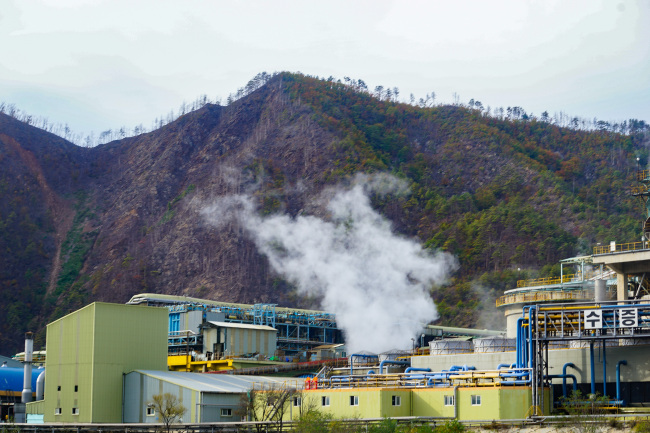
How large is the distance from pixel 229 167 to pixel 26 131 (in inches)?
1869

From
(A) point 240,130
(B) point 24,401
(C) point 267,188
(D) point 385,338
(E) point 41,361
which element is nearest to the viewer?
(B) point 24,401

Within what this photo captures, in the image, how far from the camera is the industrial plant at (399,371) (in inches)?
1736

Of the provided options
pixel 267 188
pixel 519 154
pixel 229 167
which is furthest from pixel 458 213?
pixel 229 167

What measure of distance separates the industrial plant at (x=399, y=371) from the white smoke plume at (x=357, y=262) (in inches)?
635

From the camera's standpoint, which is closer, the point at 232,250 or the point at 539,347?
the point at 539,347

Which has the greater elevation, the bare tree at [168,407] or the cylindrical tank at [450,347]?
the cylindrical tank at [450,347]

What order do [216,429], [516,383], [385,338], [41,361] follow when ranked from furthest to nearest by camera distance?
[41,361] → [385,338] → [216,429] → [516,383]

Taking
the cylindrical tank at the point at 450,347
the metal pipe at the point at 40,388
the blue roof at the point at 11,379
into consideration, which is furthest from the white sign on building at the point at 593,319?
the blue roof at the point at 11,379

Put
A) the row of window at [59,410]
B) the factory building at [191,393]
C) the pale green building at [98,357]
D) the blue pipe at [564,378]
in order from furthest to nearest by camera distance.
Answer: the row of window at [59,410] → the pale green building at [98,357] → the factory building at [191,393] → the blue pipe at [564,378]

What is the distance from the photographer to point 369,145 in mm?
160875

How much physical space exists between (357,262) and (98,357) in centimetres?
6648

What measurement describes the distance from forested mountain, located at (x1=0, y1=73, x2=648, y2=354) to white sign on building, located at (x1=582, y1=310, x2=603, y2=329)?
68014 millimetres

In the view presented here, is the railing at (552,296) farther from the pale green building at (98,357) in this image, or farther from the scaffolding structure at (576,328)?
the pale green building at (98,357)

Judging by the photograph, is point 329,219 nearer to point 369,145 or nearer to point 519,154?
point 369,145
